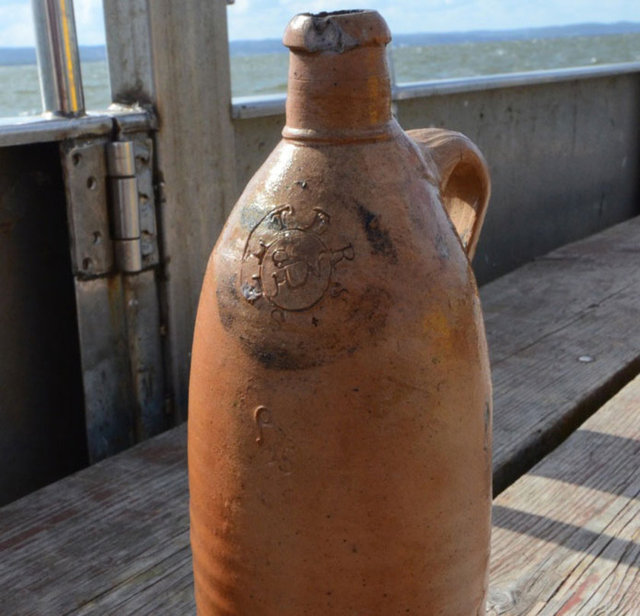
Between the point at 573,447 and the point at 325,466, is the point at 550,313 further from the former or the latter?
the point at 325,466

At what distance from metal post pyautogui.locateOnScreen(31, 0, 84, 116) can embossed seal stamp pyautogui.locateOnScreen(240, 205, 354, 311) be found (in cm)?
108

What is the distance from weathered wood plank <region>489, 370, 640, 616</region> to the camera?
4.64 ft

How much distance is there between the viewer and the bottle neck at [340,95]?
Result: 3.15 ft

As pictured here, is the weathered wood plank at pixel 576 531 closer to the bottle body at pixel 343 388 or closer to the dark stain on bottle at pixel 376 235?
the bottle body at pixel 343 388

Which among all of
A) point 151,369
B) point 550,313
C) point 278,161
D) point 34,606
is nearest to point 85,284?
point 151,369

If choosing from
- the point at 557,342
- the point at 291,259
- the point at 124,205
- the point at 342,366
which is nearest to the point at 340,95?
the point at 291,259

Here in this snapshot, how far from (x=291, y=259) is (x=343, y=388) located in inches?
5.7

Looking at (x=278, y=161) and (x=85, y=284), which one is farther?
(x=85, y=284)

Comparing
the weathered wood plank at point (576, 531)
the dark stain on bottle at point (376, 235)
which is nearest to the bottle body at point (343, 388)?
the dark stain on bottle at point (376, 235)

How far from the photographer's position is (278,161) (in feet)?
3.28

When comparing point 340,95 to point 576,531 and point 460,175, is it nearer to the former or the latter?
point 460,175

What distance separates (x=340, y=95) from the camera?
0.96m

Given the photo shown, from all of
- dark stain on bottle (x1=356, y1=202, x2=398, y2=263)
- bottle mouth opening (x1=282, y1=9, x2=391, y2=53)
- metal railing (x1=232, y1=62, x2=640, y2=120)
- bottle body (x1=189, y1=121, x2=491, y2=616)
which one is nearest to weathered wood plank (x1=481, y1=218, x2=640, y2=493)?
metal railing (x1=232, y1=62, x2=640, y2=120)

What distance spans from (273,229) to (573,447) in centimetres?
116
